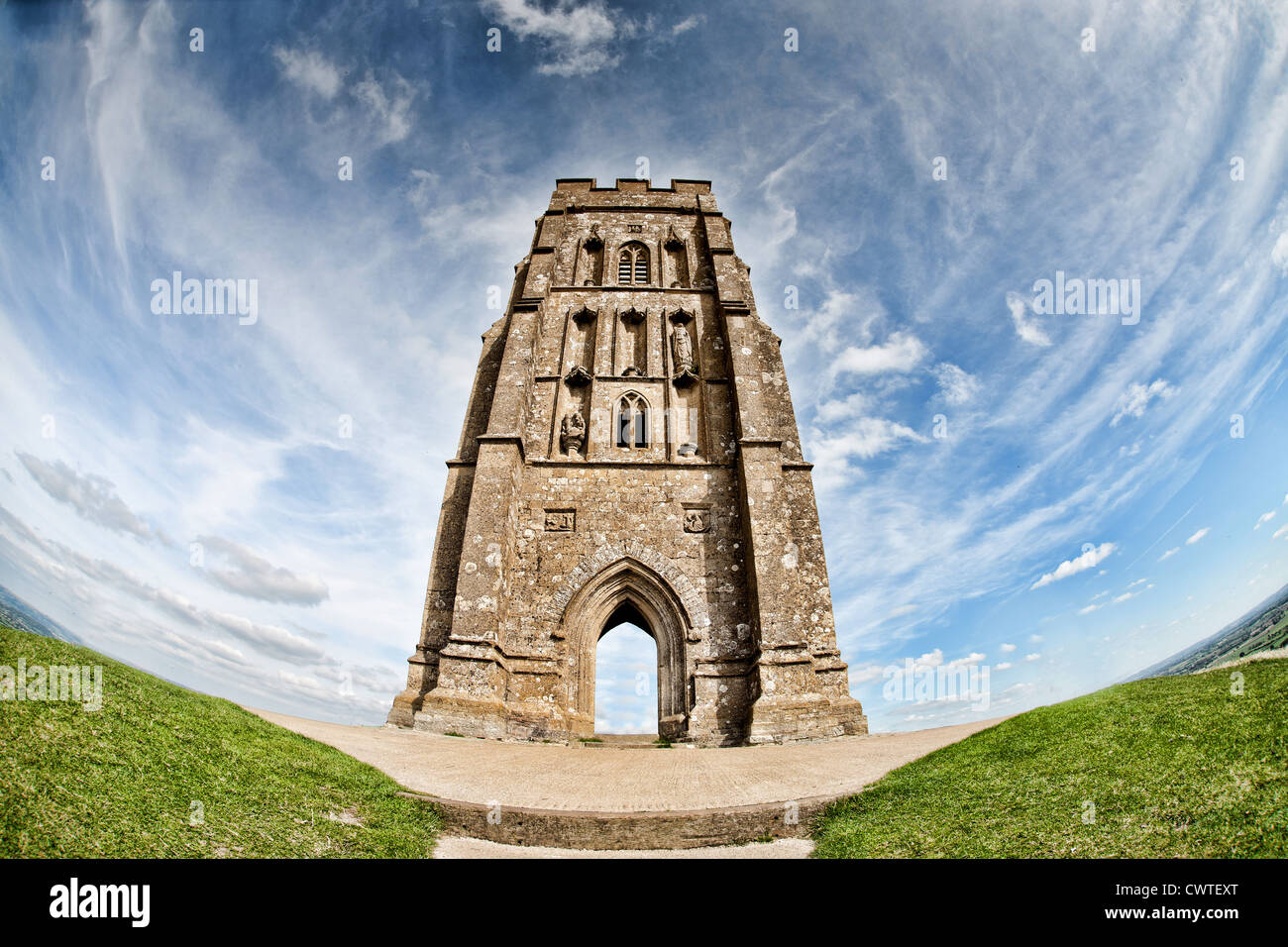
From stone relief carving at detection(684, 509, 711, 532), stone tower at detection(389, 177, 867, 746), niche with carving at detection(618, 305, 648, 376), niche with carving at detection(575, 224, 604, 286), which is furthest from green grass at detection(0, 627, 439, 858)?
niche with carving at detection(575, 224, 604, 286)

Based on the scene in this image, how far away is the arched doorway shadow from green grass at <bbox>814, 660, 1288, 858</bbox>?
757 centimetres

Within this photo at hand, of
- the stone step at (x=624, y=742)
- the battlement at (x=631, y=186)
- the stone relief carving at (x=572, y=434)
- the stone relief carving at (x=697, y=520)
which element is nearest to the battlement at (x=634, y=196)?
the battlement at (x=631, y=186)

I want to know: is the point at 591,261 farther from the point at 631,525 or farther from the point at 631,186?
the point at 631,525

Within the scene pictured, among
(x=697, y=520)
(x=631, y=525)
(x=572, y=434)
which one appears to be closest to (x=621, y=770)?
(x=631, y=525)

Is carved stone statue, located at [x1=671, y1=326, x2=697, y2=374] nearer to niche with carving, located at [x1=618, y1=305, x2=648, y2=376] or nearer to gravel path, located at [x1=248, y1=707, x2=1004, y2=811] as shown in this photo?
niche with carving, located at [x1=618, y1=305, x2=648, y2=376]

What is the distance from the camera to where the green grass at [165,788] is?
2.99 metres

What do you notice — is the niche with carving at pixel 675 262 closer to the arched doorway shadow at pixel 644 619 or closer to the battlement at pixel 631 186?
the battlement at pixel 631 186

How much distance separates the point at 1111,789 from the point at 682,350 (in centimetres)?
1542

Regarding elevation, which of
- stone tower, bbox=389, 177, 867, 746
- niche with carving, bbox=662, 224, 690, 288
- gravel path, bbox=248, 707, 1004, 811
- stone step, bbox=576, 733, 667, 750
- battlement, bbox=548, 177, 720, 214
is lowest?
stone step, bbox=576, 733, 667, 750

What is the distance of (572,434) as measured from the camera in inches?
639

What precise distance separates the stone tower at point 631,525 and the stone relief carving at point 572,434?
0.06 meters

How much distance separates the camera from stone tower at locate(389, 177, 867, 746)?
1220cm

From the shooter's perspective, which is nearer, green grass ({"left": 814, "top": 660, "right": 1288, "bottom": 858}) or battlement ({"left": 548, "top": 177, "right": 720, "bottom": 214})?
green grass ({"left": 814, "top": 660, "right": 1288, "bottom": 858})
